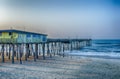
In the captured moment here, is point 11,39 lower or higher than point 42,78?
higher

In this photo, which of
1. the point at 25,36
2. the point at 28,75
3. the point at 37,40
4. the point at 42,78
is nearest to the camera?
the point at 42,78

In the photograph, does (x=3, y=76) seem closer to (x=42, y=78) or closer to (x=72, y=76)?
(x=42, y=78)

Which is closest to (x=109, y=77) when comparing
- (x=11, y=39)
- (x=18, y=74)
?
(x=18, y=74)

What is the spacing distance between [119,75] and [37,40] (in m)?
19.0

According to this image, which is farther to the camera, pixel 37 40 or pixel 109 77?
pixel 37 40

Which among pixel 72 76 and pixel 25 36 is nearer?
pixel 72 76

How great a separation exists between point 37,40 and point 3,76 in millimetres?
16742

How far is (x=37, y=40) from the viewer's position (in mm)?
37531

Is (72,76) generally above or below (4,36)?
below

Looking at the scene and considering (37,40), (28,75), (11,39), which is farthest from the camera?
(37,40)

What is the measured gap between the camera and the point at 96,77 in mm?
21391

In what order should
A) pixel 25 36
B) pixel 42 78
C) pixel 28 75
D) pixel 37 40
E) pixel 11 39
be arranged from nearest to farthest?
1. pixel 42 78
2. pixel 28 75
3. pixel 11 39
4. pixel 25 36
5. pixel 37 40

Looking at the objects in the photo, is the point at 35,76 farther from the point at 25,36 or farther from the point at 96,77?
the point at 25,36

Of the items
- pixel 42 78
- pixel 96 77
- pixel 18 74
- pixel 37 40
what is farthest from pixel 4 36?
pixel 96 77
